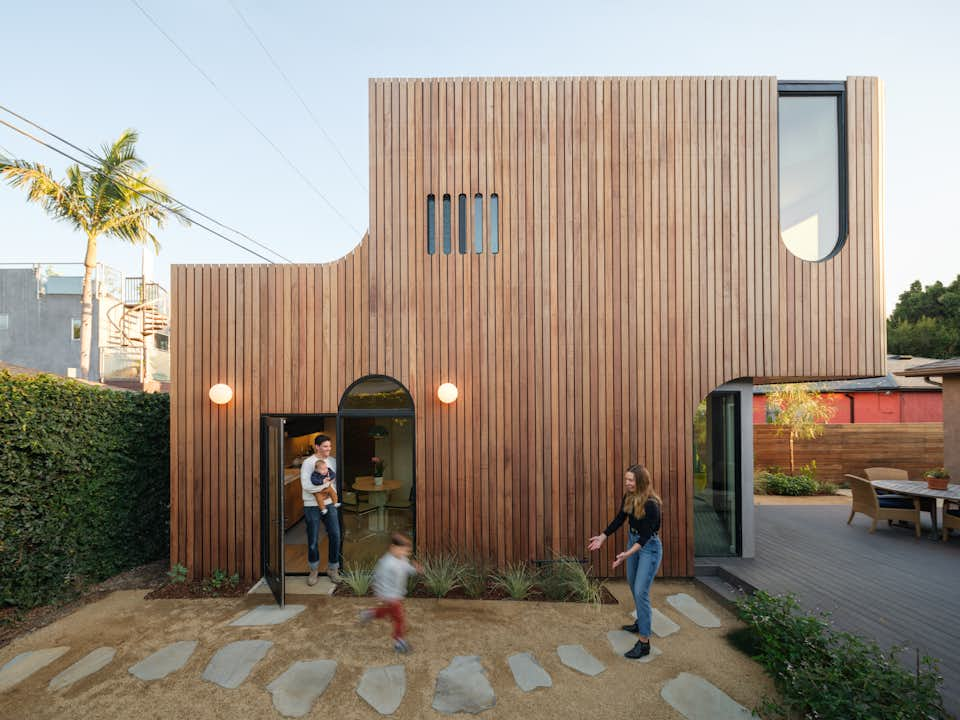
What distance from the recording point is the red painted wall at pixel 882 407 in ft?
47.4

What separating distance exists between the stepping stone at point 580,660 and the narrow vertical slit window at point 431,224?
437cm

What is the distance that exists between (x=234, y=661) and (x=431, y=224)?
4769mm

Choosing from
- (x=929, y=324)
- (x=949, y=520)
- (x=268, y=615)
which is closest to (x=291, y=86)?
(x=268, y=615)

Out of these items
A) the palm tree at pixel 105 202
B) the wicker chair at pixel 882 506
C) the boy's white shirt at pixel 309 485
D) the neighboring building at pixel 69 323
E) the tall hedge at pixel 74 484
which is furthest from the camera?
the neighboring building at pixel 69 323

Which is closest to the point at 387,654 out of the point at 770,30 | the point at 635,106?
the point at 635,106

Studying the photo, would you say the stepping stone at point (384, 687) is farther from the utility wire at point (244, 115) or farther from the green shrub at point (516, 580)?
the utility wire at point (244, 115)

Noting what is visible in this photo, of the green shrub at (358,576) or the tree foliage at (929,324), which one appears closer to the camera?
the green shrub at (358,576)

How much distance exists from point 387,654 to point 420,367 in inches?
114

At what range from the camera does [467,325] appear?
511 cm

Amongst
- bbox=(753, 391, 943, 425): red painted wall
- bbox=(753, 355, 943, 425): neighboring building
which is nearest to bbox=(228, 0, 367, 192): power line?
bbox=(753, 355, 943, 425): neighboring building

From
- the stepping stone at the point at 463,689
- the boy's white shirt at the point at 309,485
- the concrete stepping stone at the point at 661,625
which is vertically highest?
the boy's white shirt at the point at 309,485

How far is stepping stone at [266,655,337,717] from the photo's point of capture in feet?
9.39

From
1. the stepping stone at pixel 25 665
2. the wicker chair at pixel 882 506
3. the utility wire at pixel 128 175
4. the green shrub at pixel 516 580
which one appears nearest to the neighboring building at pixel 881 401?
the wicker chair at pixel 882 506

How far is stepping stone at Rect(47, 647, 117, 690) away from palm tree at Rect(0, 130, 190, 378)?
37.5 feet
